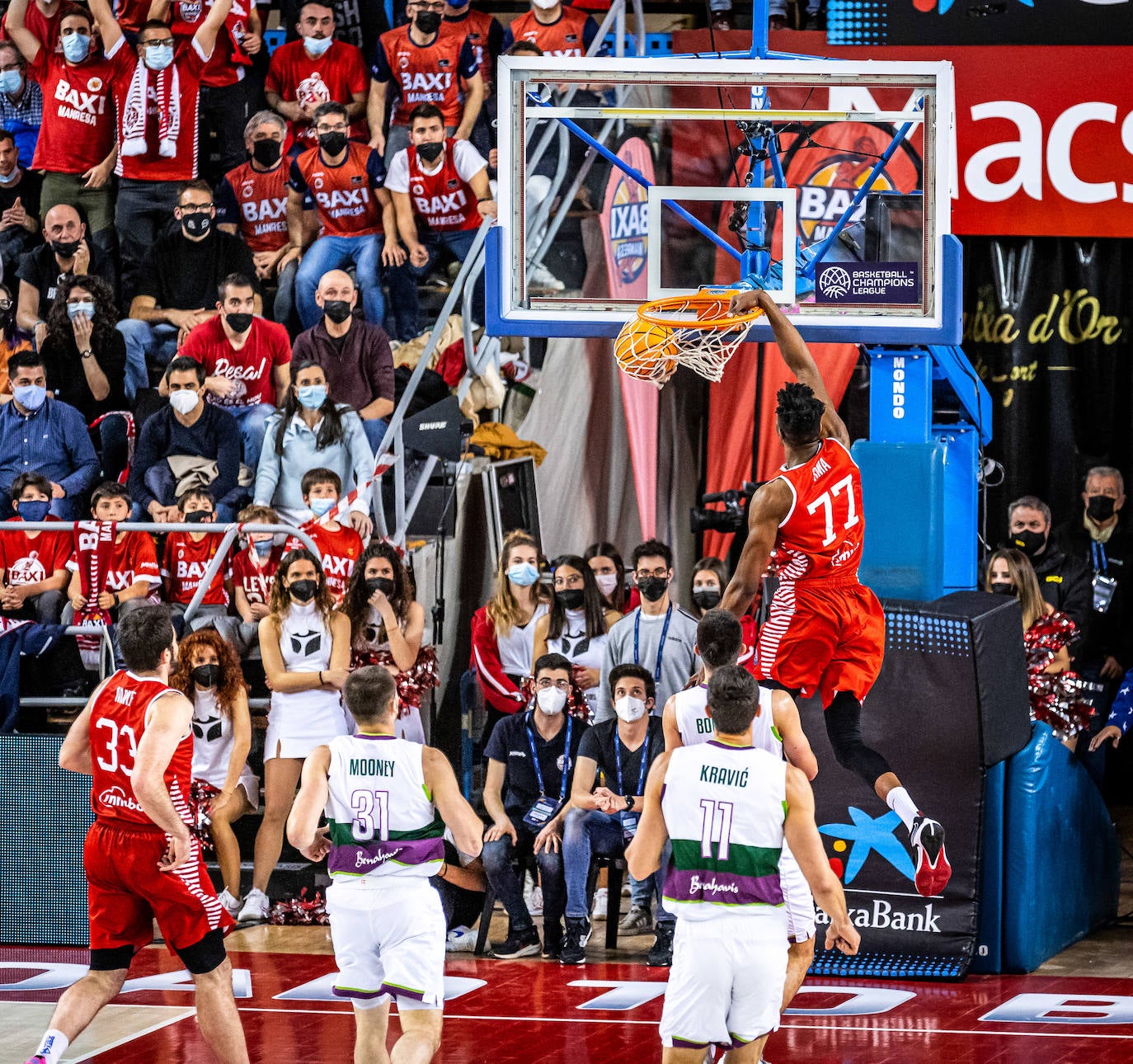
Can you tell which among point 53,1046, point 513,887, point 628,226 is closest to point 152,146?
point 628,226

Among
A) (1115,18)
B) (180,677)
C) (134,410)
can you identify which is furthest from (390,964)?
(1115,18)

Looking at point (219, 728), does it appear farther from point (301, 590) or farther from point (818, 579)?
point (818, 579)

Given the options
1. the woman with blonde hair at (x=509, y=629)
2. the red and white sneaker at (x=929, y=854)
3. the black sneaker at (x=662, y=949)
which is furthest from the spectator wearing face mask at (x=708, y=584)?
the red and white sneaker at (x=929, y=854)

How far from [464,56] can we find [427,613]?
457 cm

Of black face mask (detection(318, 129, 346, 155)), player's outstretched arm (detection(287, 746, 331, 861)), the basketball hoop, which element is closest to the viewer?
player's outstretched arm (detection(287, 746, 331, 861))

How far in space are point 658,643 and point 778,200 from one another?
2.78 m

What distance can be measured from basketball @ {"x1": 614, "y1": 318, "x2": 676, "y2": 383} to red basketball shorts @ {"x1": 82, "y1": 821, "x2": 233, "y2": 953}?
2861 mm

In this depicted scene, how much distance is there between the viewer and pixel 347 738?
6.66 metres

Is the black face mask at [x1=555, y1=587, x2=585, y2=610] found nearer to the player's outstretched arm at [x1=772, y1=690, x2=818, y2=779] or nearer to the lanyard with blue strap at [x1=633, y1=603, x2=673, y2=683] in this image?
the lanyard with blue strap at [x1=633, y1=603, x2=673, y2=683]

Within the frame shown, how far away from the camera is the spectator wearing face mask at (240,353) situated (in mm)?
12617

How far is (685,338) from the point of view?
26.1 feet

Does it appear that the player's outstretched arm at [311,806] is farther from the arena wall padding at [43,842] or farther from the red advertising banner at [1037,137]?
the red advertising banner at [1037,137]

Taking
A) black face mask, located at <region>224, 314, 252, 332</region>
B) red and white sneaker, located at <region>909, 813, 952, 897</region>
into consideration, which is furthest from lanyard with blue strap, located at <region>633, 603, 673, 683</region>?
black face mask, located at <region>224, 314, 252, 332</region>

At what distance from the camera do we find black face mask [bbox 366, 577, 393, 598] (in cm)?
1075
